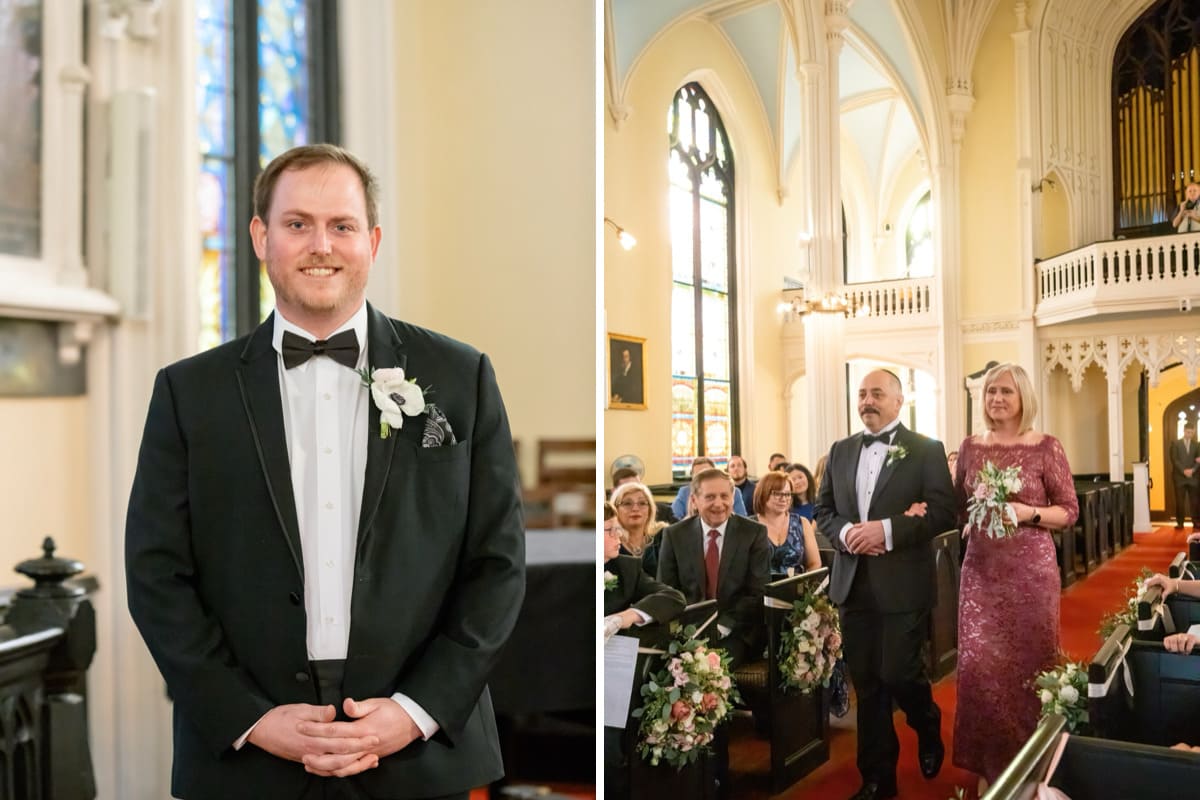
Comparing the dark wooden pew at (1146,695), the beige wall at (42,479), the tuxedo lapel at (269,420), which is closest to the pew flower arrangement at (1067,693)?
the dark wooden pew at (1146,695)

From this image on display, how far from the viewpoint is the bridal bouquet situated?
8.77ft

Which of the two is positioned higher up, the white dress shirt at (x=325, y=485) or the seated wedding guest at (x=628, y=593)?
the white dress shirt at (x=325, y=485)

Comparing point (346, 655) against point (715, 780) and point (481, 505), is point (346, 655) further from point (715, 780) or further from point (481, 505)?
point (715, 780)

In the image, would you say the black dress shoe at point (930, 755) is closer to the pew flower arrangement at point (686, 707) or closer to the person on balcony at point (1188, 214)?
the pew flower arrangement at point (686, 707)

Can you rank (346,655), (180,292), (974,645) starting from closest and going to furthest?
(180,292)
(346,655)
(974,645)

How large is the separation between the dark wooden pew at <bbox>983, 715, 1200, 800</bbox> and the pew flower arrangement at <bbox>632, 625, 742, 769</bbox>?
97 cm

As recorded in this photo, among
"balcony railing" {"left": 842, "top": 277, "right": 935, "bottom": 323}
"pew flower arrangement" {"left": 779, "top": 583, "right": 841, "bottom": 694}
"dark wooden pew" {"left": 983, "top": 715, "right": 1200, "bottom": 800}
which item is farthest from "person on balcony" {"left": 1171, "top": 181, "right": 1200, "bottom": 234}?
"pew flower arrangement" {"left": 779, "top": 583, "right": 841, "bottom": 694}

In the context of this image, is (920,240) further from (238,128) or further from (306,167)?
(238,128)

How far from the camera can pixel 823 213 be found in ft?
10.0

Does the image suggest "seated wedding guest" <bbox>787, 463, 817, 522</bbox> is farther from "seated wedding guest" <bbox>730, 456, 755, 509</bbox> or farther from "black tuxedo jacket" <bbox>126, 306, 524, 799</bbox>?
"black tuxedo jacket" <bbox>126, 306, 524, 799</bbox>

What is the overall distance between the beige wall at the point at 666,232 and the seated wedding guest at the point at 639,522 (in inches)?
3.8

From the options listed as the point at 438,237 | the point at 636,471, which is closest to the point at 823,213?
the point at 636,471

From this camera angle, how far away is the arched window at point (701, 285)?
3.17 m

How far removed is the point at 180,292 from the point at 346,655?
2.51ft
